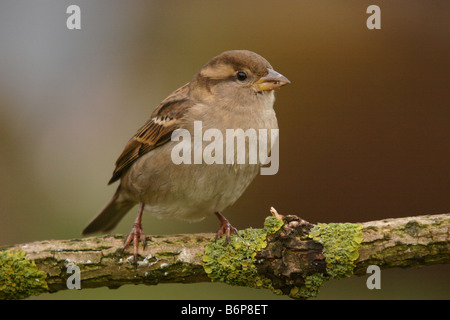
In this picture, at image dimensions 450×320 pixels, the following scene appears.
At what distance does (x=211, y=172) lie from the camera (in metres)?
3.94

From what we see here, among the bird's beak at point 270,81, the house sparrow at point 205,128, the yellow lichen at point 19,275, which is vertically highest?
the bird's beak at point 270,81

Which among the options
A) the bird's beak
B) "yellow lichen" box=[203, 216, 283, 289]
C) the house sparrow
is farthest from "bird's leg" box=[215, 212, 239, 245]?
the bird's beak

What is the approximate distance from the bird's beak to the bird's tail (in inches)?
58.6

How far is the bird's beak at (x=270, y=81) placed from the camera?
408cm

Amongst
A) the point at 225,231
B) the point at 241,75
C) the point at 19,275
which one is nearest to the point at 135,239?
the point at 225,231

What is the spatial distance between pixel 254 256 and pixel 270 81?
4.31 ft

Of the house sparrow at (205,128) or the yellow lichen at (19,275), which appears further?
the house sparrow at (205,128)

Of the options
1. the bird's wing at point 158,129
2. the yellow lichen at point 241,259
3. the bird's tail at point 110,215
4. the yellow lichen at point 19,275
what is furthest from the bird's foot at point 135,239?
the bird's tail at point 110,215

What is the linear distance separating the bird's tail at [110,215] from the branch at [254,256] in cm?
103

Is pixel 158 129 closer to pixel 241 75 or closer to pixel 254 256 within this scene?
pixel 241 75

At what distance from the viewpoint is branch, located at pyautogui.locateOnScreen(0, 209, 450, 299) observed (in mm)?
3367

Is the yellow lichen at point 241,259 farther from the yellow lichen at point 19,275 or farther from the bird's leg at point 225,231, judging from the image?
the yellow lichen at point 19,275

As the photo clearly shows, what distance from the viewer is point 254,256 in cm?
353

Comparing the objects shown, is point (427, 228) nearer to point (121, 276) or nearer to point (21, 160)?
point (121, 276)
